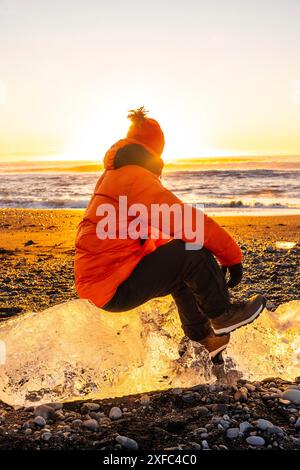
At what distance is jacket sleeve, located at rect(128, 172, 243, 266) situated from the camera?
11.9 ft

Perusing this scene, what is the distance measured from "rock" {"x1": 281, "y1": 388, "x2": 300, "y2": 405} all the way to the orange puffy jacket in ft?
3.35

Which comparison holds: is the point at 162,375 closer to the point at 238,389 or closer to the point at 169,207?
the point at 238,389

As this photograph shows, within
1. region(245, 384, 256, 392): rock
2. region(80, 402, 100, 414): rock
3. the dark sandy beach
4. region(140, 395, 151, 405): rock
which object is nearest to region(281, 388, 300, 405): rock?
the dark sandy beach

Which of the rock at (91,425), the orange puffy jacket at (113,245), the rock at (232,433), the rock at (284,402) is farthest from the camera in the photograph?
the rock at (284,402)

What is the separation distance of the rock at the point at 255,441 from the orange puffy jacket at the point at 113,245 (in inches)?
47.8

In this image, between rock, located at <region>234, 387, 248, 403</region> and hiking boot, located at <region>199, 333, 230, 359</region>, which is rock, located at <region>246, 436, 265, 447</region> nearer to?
rock, located at <region>234, 387, 248, 403</region>

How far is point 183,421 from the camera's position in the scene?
3.61 metres

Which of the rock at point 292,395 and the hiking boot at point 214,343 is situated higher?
the hiking boot at point 214,343

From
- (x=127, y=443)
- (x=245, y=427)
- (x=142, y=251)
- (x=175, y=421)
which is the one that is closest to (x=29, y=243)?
(x=142, y=251)

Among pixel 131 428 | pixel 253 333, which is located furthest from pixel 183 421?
pixel 253 333

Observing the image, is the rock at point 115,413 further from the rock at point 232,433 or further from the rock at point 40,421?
the rock at point 232,433

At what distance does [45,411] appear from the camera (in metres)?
3.81

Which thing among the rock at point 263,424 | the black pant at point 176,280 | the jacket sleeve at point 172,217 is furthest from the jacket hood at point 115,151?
the rock at point 263,424

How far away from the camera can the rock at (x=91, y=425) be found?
11.6 ft
